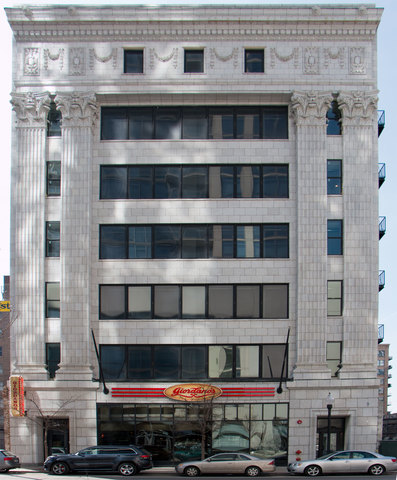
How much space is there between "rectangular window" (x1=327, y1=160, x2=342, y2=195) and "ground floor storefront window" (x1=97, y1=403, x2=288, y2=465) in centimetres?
1287

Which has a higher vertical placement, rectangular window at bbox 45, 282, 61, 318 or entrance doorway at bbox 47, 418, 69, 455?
rectangular window at bbox 45, 282, 61, 318

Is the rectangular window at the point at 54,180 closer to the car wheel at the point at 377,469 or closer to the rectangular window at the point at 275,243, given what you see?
the rectangular window at the point at 275,243

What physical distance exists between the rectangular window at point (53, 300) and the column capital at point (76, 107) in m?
9.68

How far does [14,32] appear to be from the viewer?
38031 mm

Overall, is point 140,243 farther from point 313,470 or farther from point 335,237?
point 313,470

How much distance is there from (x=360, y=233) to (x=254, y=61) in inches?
481

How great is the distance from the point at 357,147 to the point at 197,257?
37.8 feet

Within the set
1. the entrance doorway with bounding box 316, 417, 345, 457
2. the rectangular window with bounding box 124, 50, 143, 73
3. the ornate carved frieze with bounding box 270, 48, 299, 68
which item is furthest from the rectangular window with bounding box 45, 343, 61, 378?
the ornate carved frieze with bounding box 270, 48, 299, 68

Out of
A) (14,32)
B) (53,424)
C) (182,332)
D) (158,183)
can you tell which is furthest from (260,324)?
(14,32)

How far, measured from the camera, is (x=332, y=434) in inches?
1421

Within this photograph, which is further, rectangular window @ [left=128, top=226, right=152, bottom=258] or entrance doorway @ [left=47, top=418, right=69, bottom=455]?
rectangular window @ [left=128, top=226, right=152, bottom=258]

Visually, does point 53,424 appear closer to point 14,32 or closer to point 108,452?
point 108,452

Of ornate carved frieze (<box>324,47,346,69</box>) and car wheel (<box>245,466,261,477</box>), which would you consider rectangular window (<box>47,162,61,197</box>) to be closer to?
ornate carved frieze (<box>324,47,346,69</box>)

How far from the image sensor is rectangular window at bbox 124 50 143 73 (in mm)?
38094
